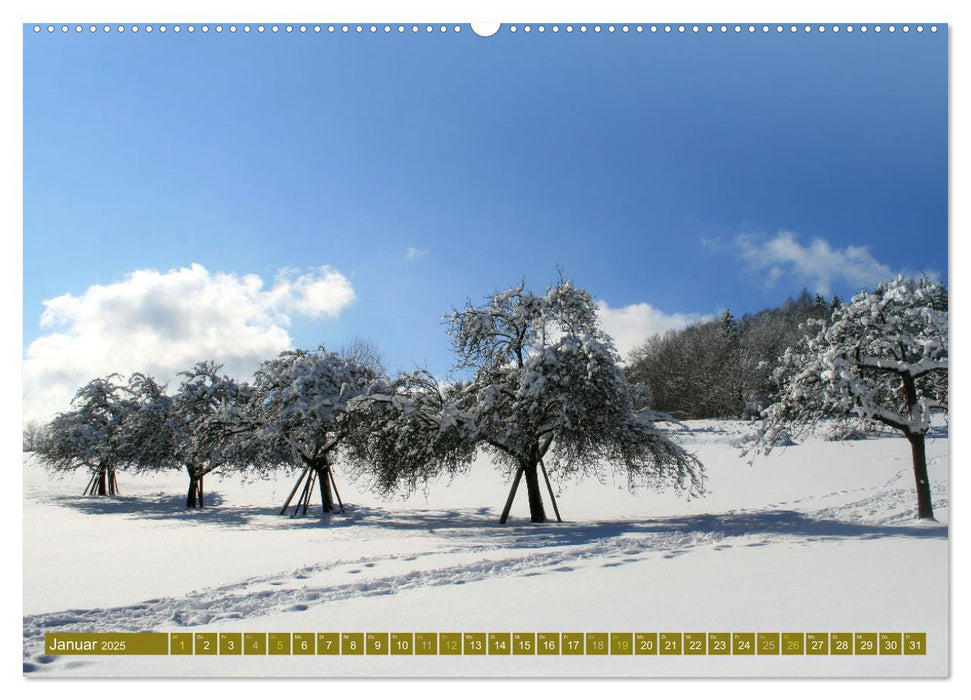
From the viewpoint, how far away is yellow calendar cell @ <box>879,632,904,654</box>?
4.11m

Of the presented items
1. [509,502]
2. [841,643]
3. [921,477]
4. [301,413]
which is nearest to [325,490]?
[301,413]

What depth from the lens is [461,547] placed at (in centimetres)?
916

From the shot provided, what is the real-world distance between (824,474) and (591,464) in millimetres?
4850

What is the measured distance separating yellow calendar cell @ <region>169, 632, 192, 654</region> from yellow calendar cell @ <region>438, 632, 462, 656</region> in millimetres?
1843

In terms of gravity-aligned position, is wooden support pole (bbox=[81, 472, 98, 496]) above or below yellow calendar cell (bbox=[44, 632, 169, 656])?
above

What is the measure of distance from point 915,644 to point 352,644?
400 centimetres

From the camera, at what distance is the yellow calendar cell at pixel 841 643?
4051 millimetres

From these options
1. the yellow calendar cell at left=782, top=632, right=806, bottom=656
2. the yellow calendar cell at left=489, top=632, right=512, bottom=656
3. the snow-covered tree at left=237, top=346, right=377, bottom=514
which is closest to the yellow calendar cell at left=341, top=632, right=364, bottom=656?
the yellow calendar cell at left=489, top=632, right=512, bottom=656

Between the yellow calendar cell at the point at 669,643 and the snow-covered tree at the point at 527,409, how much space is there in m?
6.59

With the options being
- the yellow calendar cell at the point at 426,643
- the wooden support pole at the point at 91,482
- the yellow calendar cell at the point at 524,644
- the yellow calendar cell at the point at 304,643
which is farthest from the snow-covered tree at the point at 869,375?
the wooden support pole at the point at 91,482

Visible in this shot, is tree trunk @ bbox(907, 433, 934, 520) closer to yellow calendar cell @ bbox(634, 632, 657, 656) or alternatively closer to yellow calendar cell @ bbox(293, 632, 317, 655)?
yellow calendar cell @ bbox(634, 632, 657, 656)

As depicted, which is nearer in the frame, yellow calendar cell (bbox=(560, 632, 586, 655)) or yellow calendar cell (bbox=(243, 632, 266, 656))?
yellow calendar cell (bbox=(560, 632, 586, 655))

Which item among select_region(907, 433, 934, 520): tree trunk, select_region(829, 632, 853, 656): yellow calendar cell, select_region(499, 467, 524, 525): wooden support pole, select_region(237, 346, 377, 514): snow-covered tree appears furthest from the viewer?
select_region(237, 346, 377, 514): snow-covered tree

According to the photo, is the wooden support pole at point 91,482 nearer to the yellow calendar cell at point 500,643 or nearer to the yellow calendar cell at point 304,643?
the yellow calendar cell at point 304,643
